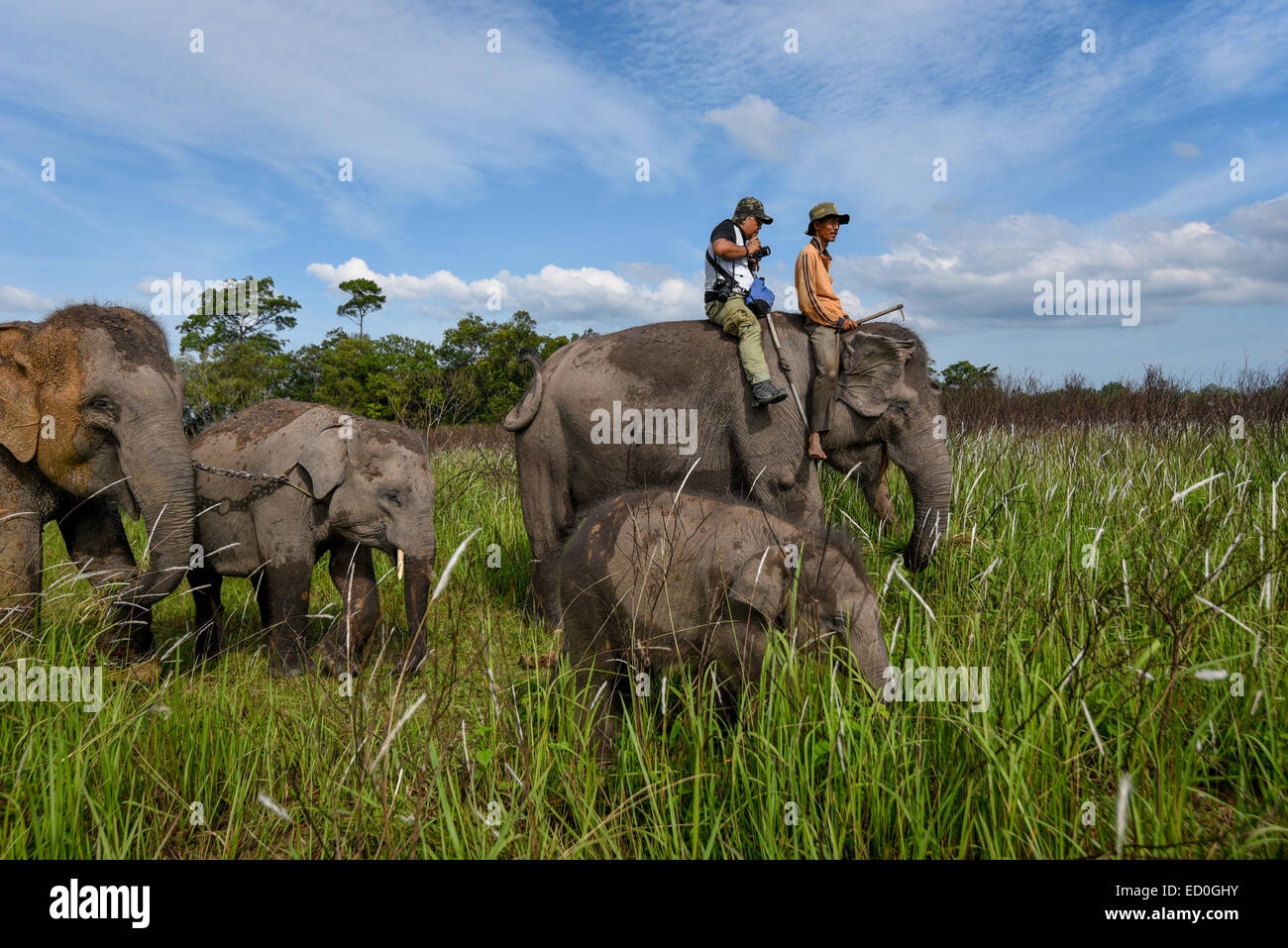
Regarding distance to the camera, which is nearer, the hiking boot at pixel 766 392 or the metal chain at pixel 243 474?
the metal chain at pixel 243 474

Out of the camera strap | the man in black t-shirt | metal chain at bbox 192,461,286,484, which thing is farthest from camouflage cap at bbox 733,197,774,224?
metal chain at bbox 192,461,286,484

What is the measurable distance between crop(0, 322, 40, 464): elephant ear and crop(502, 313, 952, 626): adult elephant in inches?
132

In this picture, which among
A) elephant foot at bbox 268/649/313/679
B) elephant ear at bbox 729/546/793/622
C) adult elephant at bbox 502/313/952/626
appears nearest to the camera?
elephant ear at bbox 729/546/793/622

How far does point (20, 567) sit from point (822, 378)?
233 inches

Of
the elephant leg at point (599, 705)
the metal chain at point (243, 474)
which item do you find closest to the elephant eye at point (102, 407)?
the metal chain at point (243, 474)

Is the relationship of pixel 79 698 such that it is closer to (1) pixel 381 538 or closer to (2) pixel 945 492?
(1) pixel 381 538

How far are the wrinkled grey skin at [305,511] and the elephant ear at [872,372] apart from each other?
142 inches

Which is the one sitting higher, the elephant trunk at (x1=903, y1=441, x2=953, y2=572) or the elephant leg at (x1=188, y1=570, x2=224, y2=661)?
the elephant trunk at (x1=903, y1=441, x2=953, y2=572)

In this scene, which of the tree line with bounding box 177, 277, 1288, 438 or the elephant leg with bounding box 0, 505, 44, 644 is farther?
the tree line with bounding box 177, 277, 1288, 438

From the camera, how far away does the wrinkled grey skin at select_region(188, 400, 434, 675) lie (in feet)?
18.9

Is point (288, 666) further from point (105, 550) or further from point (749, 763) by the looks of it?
point (749, 763)

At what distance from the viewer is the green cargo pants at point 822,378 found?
6.39 meters

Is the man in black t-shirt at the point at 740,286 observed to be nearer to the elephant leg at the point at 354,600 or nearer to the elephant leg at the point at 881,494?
the elephant leg at the point at 881,494

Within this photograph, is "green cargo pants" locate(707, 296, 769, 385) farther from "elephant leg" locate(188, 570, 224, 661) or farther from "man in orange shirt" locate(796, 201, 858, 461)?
"elephant leg" locate(188, 570, 224, 661)
